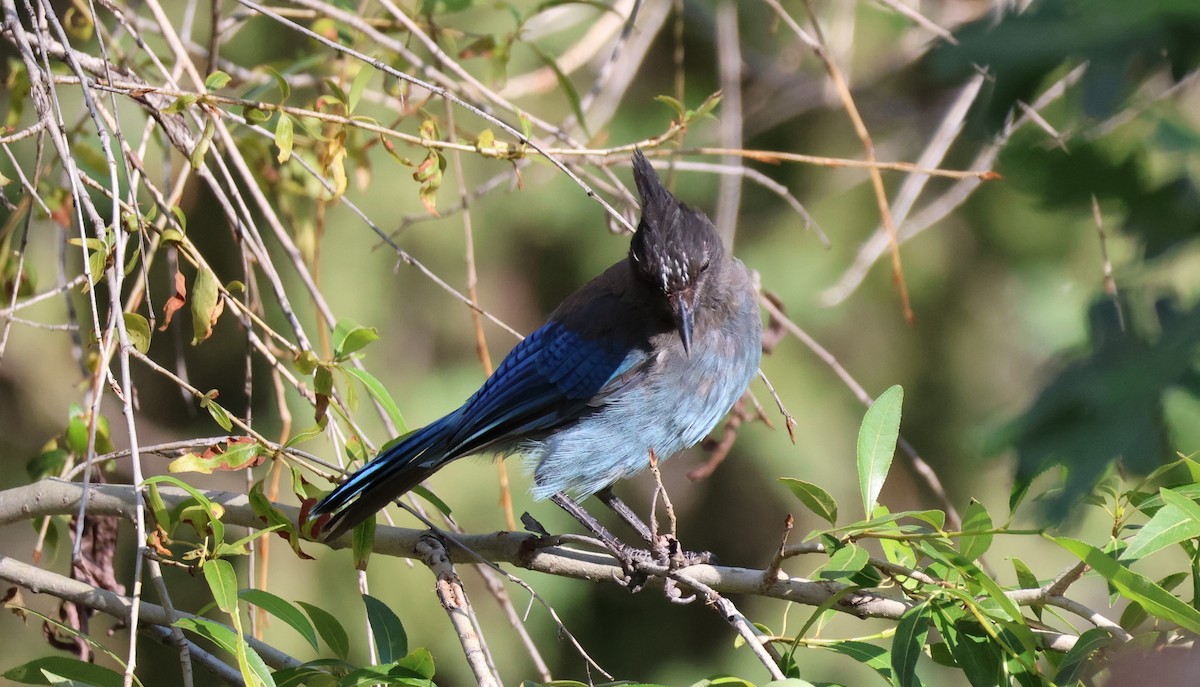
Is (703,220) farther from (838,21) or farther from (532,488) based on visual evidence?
(838,21)

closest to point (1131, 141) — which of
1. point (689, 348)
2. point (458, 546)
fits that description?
point (458, 546)

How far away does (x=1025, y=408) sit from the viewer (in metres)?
0.87

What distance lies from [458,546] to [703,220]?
130 cm

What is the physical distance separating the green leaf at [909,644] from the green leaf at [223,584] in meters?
0.95

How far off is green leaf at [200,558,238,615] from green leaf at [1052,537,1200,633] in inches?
44.8

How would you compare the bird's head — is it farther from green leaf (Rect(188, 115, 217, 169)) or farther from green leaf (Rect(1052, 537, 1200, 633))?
green leaf (Rect(1052, 537, 1200, 633))

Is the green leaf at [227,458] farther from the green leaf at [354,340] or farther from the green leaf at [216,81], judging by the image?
the green leaf at [216,81]

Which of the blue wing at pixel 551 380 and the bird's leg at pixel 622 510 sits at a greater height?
the blue wing at pixel 551 380

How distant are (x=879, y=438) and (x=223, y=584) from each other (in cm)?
106

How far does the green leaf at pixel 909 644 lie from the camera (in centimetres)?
167

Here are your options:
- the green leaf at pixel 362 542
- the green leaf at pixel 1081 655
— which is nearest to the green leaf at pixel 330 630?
the green leaf at pixel 362 542

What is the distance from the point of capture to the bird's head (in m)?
2.86

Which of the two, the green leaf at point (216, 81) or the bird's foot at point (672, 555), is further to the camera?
the bird's foot at point (672, 555)

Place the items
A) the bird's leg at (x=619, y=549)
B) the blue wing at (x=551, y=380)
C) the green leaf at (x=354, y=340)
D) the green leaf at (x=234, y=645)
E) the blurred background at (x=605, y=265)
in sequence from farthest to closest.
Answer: the blurred background at (x=605, y=265) < the blue wing at (x=551, y=380) < the bird's leg at (x=619, y=549) < the green leaf at (x=354, y=340) < the green leaf at (x=234, y=645)
